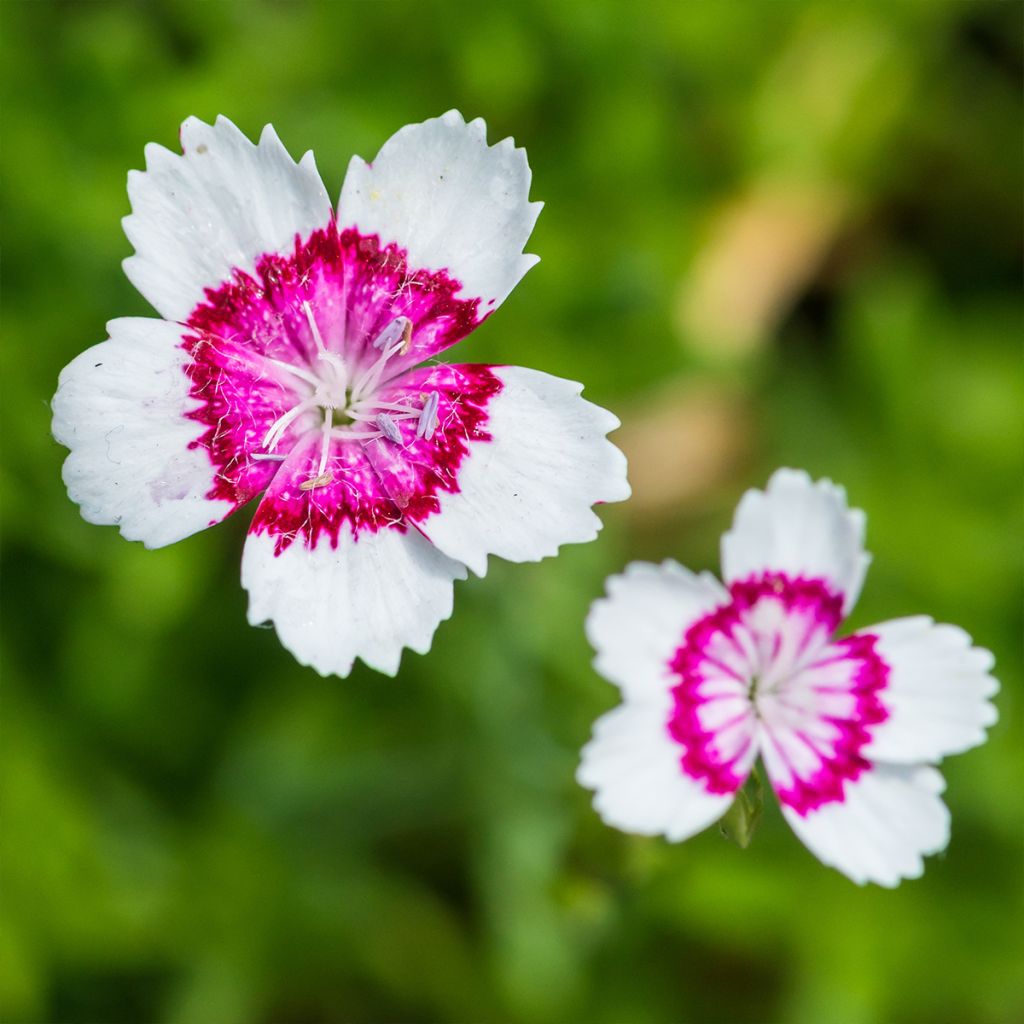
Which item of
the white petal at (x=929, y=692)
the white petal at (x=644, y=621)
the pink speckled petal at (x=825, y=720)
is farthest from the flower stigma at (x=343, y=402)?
the white petal at (x=929, y=692)

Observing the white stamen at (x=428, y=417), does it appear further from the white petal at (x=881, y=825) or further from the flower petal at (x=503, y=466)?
the white petal at (x=881, y=825)

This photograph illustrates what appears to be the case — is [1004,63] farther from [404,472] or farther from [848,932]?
[404,472]

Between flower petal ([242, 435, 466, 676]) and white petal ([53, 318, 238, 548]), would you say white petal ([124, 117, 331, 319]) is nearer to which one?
white petal ([53, 318, 238, 548])

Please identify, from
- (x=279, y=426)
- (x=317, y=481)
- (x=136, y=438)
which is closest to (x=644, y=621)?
(x=317, y=481)

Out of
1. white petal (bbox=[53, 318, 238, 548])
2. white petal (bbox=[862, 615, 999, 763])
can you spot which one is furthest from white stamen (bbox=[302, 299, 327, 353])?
white petal (bbox=[862, 615, 999, 763])

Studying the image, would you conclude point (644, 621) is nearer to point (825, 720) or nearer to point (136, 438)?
point (825, 720)
